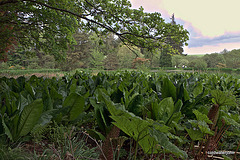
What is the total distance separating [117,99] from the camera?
166cm

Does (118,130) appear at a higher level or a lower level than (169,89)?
lower

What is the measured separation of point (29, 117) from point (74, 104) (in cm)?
37

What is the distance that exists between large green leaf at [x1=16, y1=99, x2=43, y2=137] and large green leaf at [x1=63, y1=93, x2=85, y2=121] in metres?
0.30

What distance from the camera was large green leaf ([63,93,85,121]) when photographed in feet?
4.63

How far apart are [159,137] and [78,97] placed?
0.81m

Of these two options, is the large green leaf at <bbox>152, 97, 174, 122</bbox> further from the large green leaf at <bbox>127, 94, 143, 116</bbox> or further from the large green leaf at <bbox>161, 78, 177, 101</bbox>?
the large green leaf at <bbox>161, 78, 177, 101</bbox>

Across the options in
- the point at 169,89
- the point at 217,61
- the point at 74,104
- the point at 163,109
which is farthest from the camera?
the point at 217,61

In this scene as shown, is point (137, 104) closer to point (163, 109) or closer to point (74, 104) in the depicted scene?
point (163, 109)

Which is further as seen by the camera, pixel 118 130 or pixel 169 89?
pixel 169 89

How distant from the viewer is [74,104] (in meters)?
1.43

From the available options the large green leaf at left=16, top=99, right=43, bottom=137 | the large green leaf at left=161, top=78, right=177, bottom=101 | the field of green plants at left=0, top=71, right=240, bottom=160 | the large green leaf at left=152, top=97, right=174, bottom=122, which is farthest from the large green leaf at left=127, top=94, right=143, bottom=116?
the large green leaf at left=16, top=99, right=43, bottom=137

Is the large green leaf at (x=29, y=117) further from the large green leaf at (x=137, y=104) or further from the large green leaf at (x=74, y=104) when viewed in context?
the large green leaf at (x=137, y=104)

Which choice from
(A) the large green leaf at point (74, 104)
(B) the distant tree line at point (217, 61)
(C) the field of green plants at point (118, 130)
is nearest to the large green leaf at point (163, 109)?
(C) the field of green plants at point (118, 130)

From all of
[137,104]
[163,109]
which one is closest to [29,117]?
[137,104]
